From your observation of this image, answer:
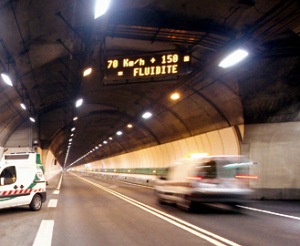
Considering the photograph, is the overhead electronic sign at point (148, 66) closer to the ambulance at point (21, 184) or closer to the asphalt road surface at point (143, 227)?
the asphalt road surface at point (143, 227)

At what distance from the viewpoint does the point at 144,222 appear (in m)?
11.0

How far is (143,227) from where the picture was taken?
10086 mm

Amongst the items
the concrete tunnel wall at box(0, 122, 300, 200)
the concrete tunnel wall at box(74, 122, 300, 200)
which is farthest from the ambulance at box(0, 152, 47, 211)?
the concrete tunnel wall at box(0, 122, 300, 200)

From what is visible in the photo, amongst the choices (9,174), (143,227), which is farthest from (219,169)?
(9,174)

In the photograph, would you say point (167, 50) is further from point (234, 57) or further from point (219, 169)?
point (219, 169)

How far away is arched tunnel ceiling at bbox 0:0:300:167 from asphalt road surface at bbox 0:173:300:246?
4458 millimetres

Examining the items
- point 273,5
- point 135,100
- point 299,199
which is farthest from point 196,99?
point 273,5

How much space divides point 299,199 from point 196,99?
7073 mm

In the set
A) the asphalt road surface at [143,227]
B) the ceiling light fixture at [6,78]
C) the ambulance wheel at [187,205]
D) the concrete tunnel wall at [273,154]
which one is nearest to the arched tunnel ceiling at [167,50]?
the ceiling light fixture at [6,78]

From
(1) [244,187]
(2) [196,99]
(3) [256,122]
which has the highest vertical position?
(2) [196,99]

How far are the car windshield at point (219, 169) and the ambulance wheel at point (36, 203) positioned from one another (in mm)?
5857

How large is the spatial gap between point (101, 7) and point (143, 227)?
5.71 metres

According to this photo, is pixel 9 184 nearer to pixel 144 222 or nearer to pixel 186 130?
pixel 144 222

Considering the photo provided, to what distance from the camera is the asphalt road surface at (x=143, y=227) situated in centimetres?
830
